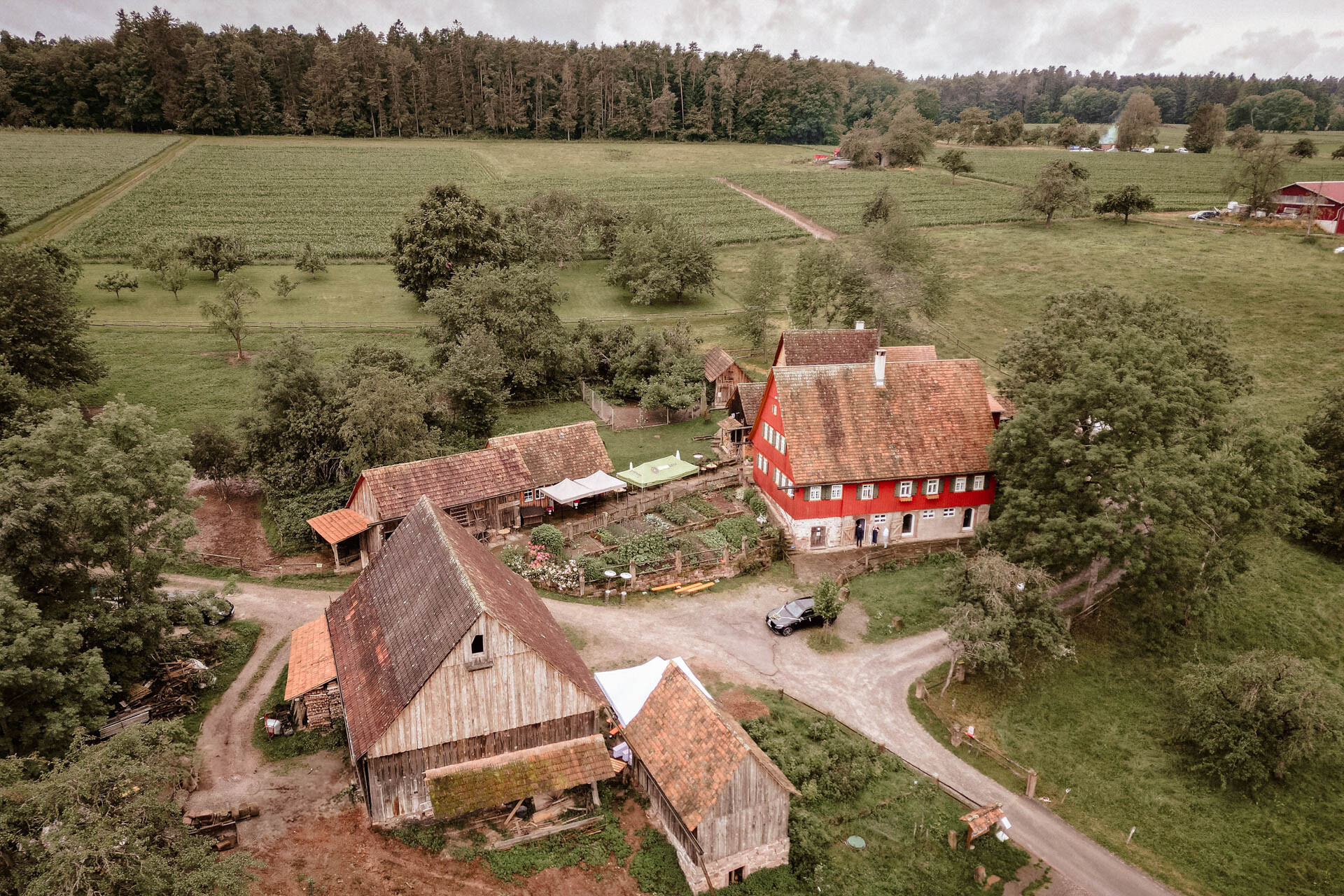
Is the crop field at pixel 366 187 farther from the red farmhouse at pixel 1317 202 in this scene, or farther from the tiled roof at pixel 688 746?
the tiled roof at pixel 688 746

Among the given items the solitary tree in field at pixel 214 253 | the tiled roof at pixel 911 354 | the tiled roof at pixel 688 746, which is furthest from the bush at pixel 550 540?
the solitary tree in field at pixel 214 253

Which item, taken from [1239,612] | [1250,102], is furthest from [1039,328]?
[1250,102]

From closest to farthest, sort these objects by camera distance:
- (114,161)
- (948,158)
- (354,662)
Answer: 1. (354,662)
2. (114,161)
3. (948,158)

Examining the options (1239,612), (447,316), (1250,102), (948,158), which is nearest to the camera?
(1239,612)

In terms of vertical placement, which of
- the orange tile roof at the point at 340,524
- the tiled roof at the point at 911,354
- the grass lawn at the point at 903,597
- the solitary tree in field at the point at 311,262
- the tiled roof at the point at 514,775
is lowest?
the grass lawn at the point at 903,597

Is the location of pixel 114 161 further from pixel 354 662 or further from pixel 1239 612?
pixel 1239 612

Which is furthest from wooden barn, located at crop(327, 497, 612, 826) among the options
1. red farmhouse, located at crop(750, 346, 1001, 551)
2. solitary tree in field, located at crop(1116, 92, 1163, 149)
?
solitary tree in field, located at crop(1116, 92, 1163, 149)

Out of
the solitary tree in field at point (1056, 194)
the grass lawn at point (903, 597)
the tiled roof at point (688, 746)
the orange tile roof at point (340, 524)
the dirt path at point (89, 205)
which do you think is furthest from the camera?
the solitary tree in field at point (1056, 194)
